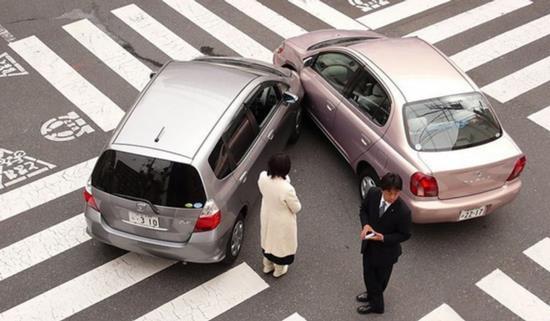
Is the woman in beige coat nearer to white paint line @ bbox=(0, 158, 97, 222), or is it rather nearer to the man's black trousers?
the man's black trousers

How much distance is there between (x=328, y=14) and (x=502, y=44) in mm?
3433

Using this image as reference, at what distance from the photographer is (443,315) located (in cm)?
679

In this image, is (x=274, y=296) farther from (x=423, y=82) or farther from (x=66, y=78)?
(x=66, y=78)

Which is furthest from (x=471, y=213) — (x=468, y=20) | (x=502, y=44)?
(x=468, y=20)

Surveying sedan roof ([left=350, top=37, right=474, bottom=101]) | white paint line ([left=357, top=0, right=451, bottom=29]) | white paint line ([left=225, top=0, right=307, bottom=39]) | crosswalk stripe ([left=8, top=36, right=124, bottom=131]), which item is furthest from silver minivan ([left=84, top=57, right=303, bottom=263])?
white paint line ([left=357, top=0, right=451, bottom=29])

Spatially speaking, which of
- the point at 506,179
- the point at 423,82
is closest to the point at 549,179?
the point at 506,179

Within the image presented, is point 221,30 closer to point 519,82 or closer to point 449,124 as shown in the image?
point 519,82

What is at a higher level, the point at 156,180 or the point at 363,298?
the point at 156,180

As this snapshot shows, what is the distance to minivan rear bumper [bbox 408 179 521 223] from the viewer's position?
722 centimetres

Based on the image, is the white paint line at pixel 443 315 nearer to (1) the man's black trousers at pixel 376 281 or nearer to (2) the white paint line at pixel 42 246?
(1) the man's black trousers at pixel 376 281

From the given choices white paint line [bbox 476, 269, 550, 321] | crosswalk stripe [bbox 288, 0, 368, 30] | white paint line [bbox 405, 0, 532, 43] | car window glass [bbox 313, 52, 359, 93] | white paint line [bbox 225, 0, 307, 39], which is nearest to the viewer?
white paint line [bbox 476, 269, 550, 321]

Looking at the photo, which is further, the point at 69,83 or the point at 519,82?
the point at 519,82

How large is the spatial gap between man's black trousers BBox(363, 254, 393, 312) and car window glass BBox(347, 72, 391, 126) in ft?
6.99

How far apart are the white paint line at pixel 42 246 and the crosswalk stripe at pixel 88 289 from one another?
21.1 inches
